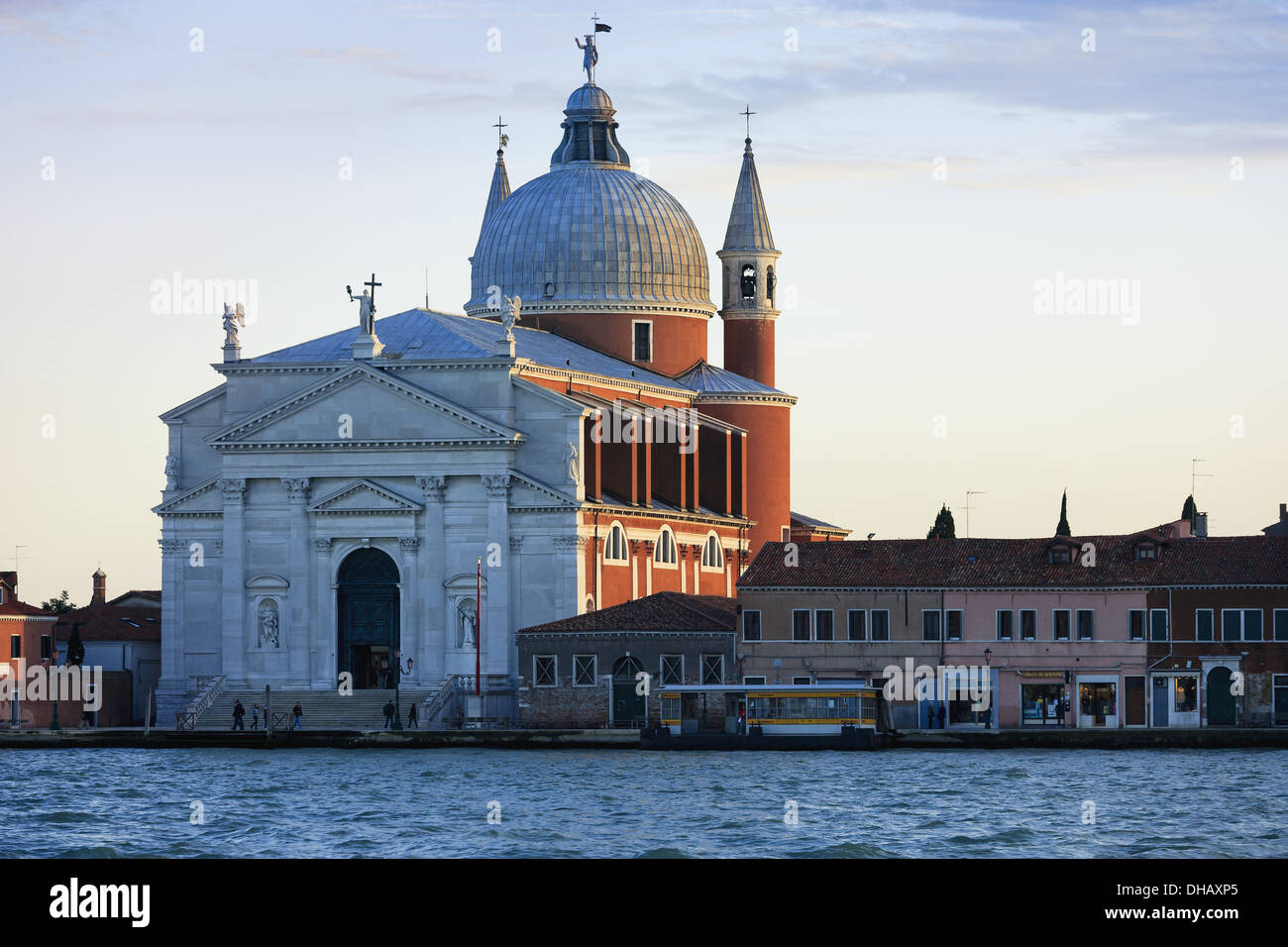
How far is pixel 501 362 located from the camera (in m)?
54.2

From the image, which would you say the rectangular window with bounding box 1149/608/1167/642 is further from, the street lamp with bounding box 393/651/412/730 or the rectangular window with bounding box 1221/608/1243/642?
the street lamp with bounding box 393/651/412/730

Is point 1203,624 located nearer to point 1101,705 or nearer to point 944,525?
point 1101,705

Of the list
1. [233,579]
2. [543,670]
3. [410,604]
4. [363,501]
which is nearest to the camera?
[543,670]

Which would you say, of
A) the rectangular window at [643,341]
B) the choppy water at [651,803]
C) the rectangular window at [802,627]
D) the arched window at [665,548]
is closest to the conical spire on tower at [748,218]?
the rectangular window at [643,341]

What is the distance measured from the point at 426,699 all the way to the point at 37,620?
37.4 feet

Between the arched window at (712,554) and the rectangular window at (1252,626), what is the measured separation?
17.7 m

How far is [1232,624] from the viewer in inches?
1843

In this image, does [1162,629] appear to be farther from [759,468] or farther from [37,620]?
[37,620]

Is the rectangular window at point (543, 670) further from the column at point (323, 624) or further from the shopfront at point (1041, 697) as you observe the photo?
the shopfront at point (1041, 697)

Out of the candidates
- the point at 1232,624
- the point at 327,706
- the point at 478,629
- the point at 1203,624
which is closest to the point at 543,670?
the point at 478,629

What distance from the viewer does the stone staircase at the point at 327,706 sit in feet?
170

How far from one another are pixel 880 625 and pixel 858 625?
0.46 m

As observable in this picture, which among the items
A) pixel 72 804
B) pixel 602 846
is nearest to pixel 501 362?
pixel 72 804
